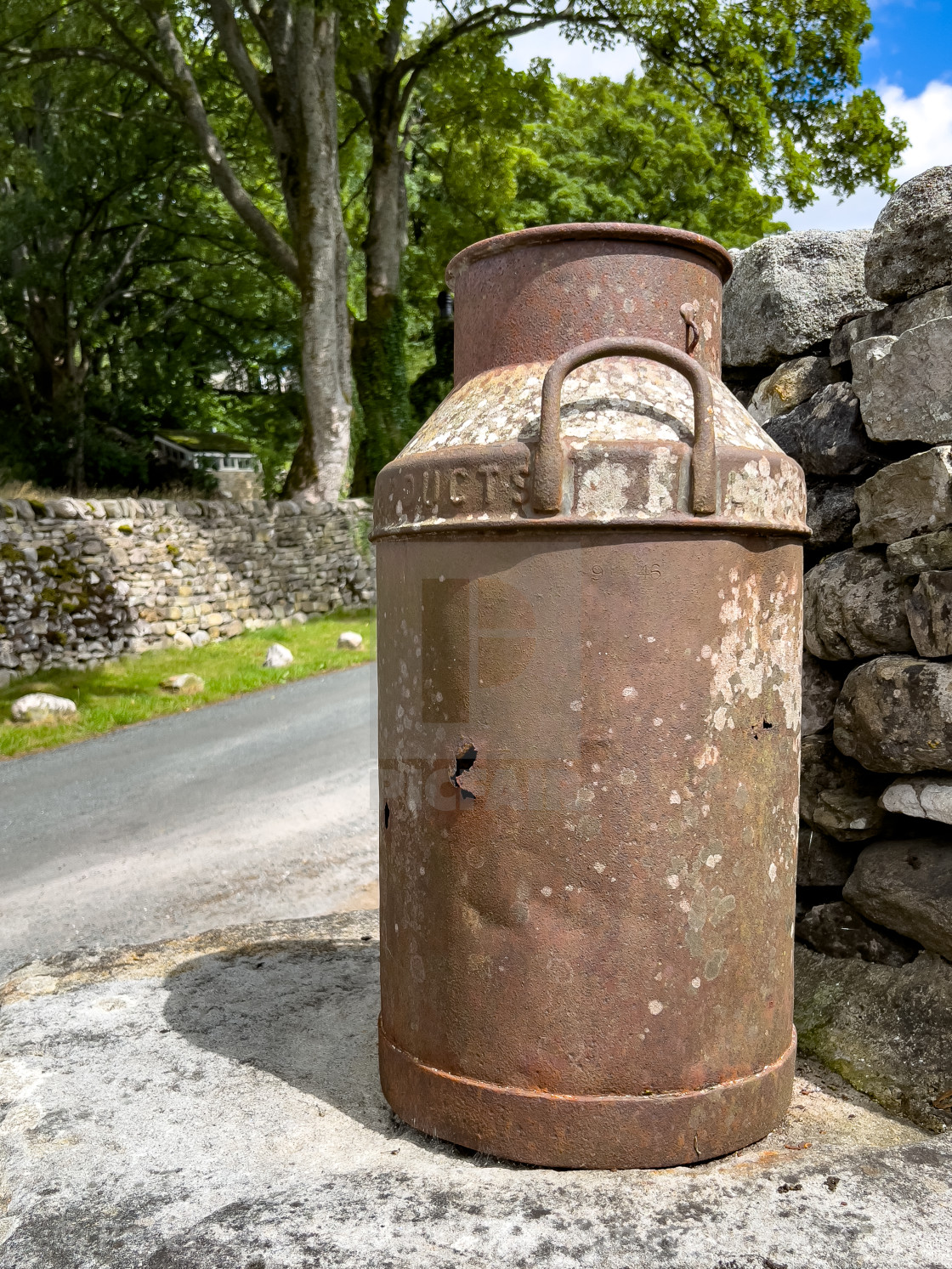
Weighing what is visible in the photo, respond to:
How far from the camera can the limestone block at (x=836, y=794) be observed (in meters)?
3.06

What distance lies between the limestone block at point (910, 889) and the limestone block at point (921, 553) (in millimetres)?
743

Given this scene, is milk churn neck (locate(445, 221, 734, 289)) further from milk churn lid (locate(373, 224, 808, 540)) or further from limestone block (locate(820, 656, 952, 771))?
limestone block (locate(820, 656, 952, 771))

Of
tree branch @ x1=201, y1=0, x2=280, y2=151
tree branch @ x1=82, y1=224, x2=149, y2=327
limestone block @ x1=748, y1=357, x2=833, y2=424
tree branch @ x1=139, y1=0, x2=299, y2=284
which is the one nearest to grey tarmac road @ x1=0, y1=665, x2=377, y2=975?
limestone block @ x1=748, y1=357, x2=833, y2=424

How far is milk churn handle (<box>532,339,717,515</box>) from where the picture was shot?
2.28 metres

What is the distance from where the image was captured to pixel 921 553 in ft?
9.19

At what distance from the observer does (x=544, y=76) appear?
16188 mm

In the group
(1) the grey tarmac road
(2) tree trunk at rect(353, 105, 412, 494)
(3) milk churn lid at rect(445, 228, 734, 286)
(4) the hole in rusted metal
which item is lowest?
(1) the grey tarmac road

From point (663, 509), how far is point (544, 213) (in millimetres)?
22963

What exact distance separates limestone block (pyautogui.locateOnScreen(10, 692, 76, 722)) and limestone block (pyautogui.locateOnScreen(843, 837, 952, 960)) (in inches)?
298

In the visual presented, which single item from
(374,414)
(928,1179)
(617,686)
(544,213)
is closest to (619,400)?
(617,686)

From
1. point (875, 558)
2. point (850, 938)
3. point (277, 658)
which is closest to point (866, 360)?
point (875, 558)

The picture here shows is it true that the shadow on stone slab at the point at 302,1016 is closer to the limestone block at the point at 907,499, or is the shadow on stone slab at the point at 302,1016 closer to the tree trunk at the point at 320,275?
the limestone block at the point at 907,499

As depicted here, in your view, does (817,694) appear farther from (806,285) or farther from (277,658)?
(277,658)

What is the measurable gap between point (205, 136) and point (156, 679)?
25.9ft
